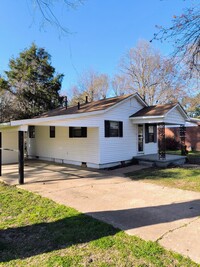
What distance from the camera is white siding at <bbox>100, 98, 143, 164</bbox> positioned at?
10602mm

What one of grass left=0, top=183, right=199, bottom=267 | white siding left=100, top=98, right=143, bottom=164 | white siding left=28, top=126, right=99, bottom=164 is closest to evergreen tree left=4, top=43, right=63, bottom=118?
white siding left=28, top=126, right=99, bottom=164

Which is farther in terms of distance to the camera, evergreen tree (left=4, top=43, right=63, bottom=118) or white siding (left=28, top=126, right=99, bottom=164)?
evergreen tree (left=4, top=43, right=63, bottom=118)

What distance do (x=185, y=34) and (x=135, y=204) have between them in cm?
398

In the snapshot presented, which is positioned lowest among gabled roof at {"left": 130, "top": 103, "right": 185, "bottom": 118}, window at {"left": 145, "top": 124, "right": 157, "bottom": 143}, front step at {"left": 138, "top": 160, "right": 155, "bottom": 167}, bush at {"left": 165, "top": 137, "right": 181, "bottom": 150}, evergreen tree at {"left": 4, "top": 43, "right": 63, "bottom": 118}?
front step at {"left": 138, "top": 160, "right": 155, "bottom": 167}

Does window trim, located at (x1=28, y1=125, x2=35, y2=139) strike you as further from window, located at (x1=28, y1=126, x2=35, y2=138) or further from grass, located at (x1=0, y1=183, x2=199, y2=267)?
grass, located at (x1=0, y1=183, x2=199, y2=267)

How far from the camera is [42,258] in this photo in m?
2.98

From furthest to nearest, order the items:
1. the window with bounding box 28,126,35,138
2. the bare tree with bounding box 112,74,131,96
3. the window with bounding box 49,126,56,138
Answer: the bare tree with bounding box 112,74,131,96
the window with bounding box 28,126,35,138
the window with bounding box 49,126,56,138

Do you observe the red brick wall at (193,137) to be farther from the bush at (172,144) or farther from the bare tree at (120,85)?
the bare tree at (120,85)

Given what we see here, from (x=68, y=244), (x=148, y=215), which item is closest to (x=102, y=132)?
(x=148, y=215)

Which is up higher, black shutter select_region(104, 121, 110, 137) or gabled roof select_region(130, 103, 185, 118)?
gabled roof select_region(130, 103, 185, 118)

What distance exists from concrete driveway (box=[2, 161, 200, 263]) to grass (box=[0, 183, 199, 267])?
0.29 metres

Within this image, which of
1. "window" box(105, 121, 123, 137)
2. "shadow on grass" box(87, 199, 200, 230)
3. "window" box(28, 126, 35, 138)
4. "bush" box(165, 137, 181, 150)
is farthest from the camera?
"bush" box(165, 137, 181, 150)

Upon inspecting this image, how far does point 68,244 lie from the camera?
11.0ft

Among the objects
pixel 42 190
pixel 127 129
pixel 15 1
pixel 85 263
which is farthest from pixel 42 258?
pixel 127 129
